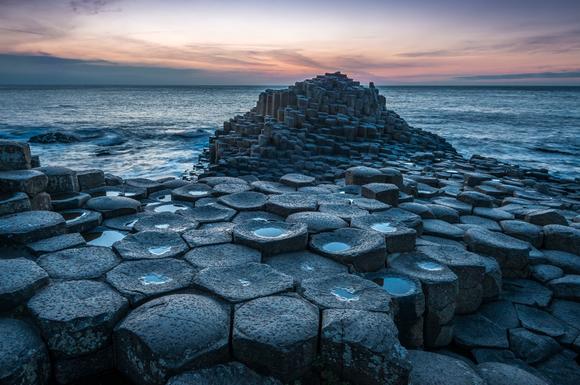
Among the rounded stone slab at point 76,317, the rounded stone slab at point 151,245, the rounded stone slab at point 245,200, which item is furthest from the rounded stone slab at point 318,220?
the rounded stone slab at point 76,317

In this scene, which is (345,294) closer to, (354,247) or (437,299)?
(354,247)

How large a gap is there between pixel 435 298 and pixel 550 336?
138 centimetres

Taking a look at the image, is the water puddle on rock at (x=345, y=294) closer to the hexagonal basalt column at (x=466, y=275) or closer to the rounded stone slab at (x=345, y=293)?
the rounded stone slab at (x=345, y=293)

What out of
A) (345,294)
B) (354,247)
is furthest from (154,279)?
(354,247)

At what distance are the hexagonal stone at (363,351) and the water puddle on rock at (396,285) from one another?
70cm

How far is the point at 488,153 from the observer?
2109 centimetres

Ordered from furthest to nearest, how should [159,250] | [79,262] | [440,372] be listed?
[159,250], [79,262], [440,372]

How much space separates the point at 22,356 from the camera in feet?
7.61

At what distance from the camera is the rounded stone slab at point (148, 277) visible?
293 centimetres

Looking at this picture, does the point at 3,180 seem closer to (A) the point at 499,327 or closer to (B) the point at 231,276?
(B) the point at 231,276

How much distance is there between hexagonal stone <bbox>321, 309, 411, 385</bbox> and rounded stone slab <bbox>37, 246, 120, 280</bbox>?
6.44ft

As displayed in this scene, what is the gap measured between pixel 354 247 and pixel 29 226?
10.5 feet

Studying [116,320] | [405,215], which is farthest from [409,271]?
[116,320]

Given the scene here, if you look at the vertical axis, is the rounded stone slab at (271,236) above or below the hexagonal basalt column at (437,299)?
above
